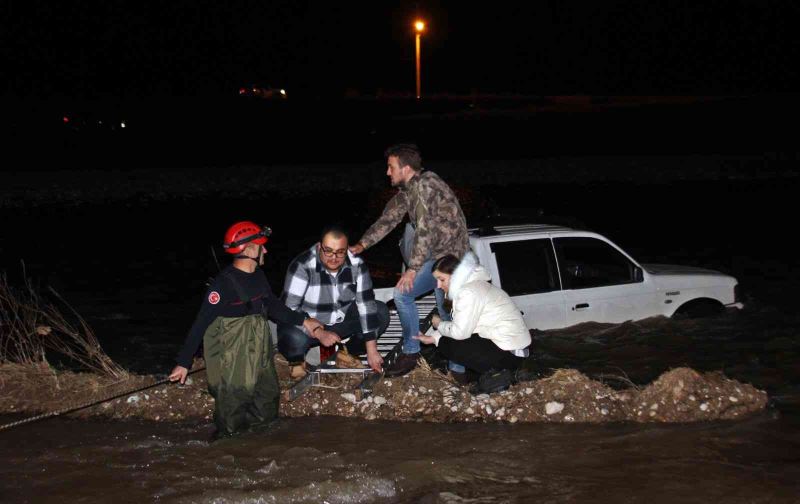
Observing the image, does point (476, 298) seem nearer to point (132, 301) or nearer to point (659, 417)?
point (659, 417)

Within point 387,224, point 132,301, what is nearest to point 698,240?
point 132,301

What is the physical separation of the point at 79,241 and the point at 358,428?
15407 millimetres

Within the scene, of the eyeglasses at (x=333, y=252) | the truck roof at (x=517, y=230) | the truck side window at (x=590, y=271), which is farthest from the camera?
the truck side window at (x=590, y=271)

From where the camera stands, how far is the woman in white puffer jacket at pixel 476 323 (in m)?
7.38

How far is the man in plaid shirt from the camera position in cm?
779

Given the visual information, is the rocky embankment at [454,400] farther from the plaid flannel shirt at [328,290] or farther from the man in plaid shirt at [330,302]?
the plaid flannel shirt at [328,290]

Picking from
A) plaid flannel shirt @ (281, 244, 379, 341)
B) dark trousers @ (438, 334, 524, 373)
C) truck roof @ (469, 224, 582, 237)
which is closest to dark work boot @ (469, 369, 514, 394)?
dark trousers @ (438, 334, 524, 373)

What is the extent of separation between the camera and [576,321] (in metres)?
10.5

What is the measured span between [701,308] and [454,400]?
15.2ft

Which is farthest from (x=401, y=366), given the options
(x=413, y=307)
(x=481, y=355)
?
(x=481, y=355)

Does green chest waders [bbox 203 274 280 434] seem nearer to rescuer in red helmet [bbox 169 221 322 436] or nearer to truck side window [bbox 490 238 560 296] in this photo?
rescuer in red helmet [bbox 169 221 322 436]

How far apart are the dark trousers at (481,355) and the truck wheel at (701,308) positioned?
4.10 metres

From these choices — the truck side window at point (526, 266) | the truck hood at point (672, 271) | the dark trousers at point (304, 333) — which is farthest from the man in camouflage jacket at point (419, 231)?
the truck hood at point (672, 271)

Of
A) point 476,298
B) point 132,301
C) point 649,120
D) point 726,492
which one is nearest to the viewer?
point 726,492
